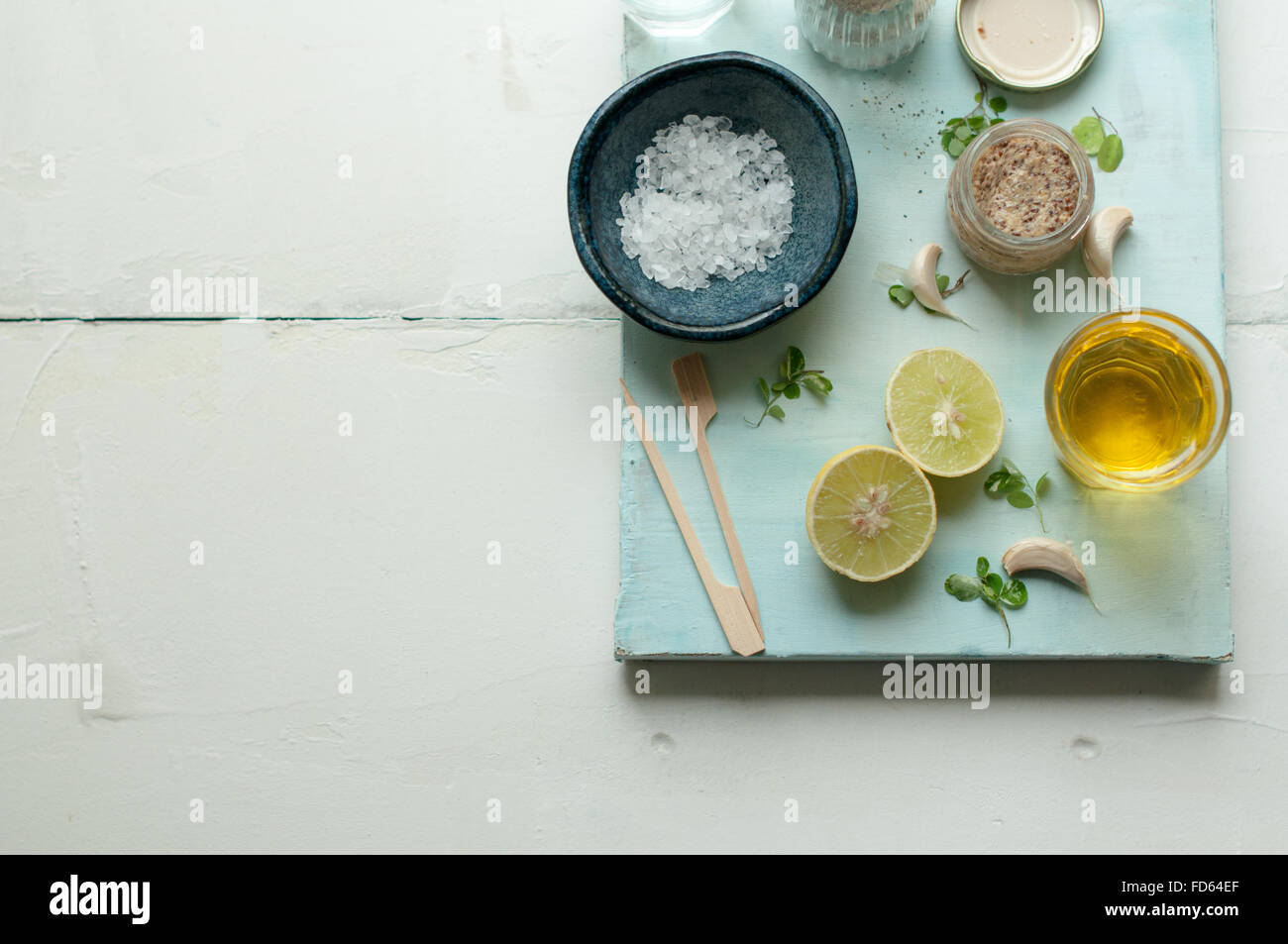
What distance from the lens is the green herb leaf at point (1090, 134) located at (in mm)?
1139

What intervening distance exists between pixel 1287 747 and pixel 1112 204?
2.34 ft

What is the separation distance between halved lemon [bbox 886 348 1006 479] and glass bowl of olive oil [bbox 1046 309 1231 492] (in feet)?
0.23

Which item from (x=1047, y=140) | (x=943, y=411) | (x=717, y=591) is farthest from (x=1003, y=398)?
(x=717, y=591)

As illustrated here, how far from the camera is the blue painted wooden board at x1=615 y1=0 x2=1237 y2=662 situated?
44.6 inches

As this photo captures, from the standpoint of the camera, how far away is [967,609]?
3.72ft

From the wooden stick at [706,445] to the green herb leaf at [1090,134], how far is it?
532 mm

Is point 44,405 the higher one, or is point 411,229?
point 411,229

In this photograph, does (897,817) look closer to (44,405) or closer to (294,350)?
(294,350)

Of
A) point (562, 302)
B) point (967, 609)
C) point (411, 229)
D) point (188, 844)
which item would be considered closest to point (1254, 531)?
point (967, 609)

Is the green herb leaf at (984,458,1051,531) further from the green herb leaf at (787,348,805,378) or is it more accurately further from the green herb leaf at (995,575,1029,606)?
the green herb leaf at (787,348,805,378)

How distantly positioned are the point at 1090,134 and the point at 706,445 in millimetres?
597

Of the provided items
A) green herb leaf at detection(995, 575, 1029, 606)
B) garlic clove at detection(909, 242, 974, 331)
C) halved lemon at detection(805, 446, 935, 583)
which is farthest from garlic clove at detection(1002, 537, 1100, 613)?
garlic clove at detection(909, 242, 974, 331)

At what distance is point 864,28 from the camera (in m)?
1.12
